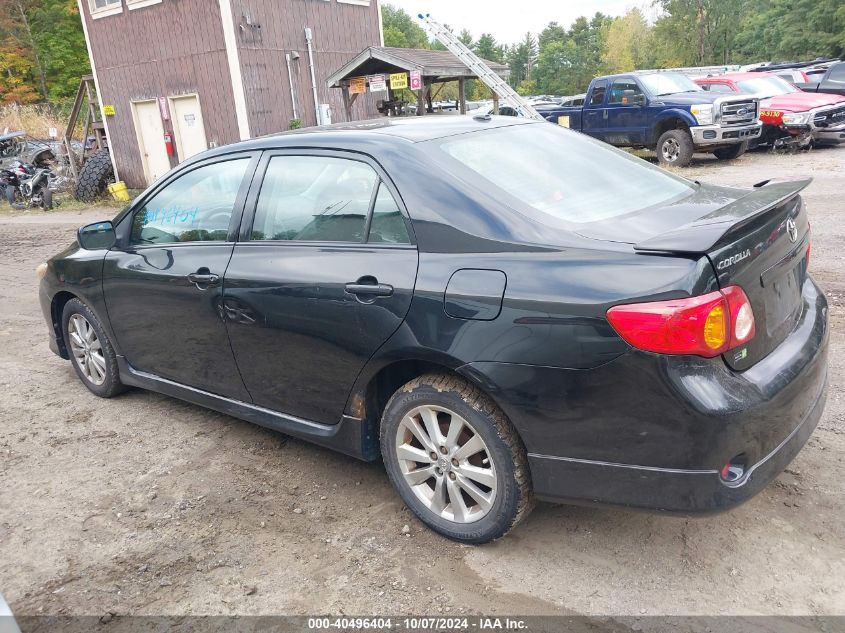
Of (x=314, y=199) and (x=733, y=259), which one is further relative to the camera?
(x=314, y=199)

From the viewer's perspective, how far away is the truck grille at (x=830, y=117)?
14797 mm

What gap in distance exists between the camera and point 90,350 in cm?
471

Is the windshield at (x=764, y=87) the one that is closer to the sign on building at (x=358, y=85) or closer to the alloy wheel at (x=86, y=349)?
the sign on building at (x=358, y=85)

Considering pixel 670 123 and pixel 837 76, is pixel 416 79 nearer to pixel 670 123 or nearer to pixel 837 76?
pixel 670 123

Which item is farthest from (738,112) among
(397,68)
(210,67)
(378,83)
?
(210,67)

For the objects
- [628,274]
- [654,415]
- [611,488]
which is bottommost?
[611,488]

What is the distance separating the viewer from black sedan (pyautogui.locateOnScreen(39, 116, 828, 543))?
92.0 inches

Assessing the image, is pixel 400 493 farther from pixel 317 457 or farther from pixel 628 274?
pixel 628 274

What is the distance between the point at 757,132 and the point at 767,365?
46.0 feet

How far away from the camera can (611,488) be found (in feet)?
8.15

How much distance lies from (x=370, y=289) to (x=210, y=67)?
48.2ft

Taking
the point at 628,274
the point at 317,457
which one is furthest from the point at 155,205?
the point at 628,274

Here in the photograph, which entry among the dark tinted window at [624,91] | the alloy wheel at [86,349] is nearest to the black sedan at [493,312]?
the alloy wheel at [86,349]

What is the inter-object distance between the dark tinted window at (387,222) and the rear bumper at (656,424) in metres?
0.68
